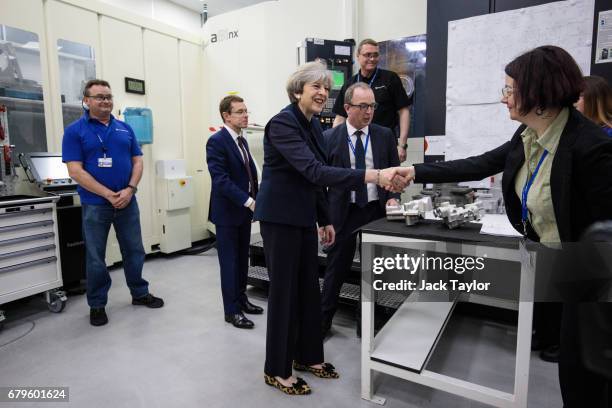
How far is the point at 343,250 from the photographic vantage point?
2488 mm

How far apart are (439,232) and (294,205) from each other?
2.18 feet

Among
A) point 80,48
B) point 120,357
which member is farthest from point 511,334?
point 80,48

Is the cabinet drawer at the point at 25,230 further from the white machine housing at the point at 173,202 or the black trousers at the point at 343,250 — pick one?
the black trousers at the point at 343,250

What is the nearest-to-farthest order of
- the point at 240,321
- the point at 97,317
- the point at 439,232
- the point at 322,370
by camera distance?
the point at 439,232, the point at 322,370, the point at 240,321, the point at 97,317

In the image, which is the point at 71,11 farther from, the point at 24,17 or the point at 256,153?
the point at 256,153

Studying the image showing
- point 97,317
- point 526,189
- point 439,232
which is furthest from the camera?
point 97,317

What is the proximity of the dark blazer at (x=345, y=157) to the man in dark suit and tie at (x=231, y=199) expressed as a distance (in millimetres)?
587

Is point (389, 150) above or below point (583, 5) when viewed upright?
below

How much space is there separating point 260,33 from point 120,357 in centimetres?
371

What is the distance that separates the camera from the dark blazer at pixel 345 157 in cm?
244

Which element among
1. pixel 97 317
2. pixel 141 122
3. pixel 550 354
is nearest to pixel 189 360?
pixel 97 317

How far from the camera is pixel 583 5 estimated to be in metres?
2.41

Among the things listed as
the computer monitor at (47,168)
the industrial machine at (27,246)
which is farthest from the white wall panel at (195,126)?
the industrial machine at (27,246)

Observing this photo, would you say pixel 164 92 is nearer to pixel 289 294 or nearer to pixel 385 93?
pixel 385 93
